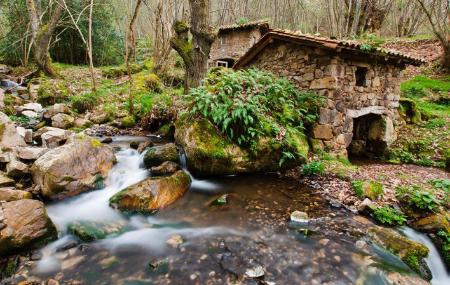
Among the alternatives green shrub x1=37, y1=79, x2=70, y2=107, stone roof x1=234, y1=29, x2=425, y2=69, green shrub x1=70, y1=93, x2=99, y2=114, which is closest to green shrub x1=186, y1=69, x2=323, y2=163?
stone roof x1=234, y1=29, x2=425, y2=69

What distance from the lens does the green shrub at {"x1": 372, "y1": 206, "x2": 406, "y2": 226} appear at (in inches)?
196

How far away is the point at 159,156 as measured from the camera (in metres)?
6.62

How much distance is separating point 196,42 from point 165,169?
473 cm

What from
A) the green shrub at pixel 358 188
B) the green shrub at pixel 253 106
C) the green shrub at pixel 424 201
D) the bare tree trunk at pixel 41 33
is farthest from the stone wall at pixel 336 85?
the bare tree trunk at pixel 41 33

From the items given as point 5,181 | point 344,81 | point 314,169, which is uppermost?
point 344,81

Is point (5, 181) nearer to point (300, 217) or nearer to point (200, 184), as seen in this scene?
point (200, 184)

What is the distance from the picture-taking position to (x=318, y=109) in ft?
26.7

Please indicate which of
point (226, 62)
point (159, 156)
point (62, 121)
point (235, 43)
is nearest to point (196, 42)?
point (159, 156)

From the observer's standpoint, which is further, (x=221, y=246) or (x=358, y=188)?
(x=358, y=188)

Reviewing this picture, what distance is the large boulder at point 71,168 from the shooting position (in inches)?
199

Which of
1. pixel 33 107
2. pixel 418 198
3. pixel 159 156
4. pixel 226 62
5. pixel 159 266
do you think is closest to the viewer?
pixel 159 266

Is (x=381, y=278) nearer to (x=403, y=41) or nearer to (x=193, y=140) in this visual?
(x=193, y=140)

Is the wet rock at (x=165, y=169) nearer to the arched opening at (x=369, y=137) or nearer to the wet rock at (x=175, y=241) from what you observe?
the wet rock at (x=175, y=241)

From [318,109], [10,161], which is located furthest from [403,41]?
[10,161]
